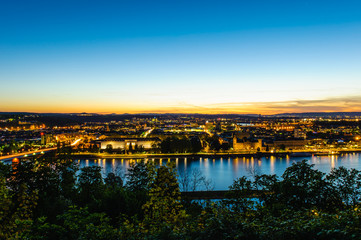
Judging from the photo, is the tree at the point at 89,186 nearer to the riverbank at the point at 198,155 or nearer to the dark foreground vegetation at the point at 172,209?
the dark foreground vegetation at the point at 172,209

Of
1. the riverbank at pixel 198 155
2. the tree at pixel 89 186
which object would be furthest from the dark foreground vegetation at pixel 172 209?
the riverbank at pixel 198 155

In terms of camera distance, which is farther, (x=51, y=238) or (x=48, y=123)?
(x=48, y=123)

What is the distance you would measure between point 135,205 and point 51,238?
162 cm

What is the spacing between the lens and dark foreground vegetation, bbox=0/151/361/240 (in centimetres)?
165

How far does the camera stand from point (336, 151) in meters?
18.7

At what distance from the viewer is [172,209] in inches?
98.7

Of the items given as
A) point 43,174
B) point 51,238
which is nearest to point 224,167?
point 43,174

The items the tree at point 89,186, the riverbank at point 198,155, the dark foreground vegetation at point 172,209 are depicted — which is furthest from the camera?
the riverbank at point 198,155

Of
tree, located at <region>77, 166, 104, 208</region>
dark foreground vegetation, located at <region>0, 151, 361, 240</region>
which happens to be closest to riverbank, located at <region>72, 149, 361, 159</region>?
dark foreground vegetation, located at <region>0, 151, 361, 240</region>

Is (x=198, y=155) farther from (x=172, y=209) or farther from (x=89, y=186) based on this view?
(x=172, y=209)

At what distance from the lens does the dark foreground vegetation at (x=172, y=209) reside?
165cm

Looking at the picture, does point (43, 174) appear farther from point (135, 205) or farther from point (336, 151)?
point (336, 151)

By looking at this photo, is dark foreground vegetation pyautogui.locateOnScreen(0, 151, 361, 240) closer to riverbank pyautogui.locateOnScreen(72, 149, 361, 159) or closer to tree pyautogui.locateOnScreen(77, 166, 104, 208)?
tree pyautogui.locateOnScreen(77, 166, 104, 208)

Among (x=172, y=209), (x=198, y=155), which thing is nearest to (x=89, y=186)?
(x=172, y=209)
